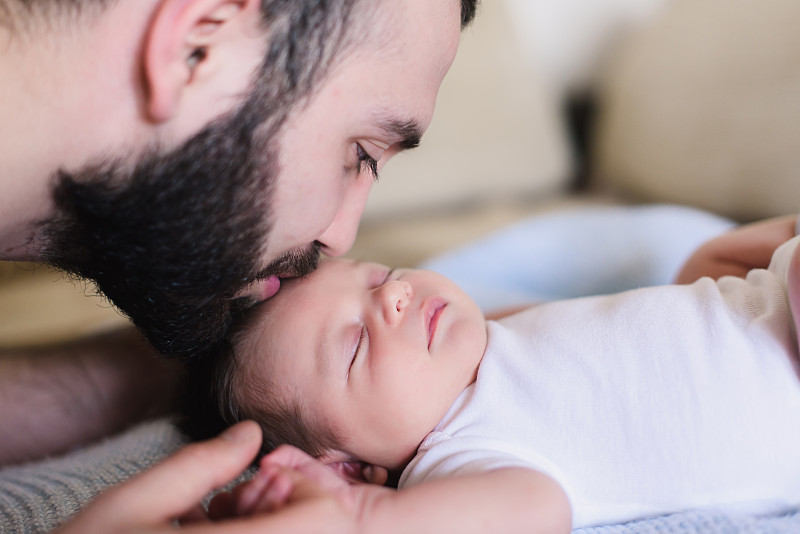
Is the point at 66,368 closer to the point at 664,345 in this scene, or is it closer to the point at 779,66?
the point at 664,345

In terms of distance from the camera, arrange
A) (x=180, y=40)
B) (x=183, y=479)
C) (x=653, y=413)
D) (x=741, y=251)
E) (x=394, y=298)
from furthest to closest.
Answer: (x=741, y=251) → (x=394, y=298) → (x=653, y=413) → (x=180, y=40) → (x=183, y=479)

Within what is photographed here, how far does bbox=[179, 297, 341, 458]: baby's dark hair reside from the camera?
0.95 metres

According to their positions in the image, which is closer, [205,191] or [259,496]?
[259,496]

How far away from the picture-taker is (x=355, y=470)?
1.00 meters

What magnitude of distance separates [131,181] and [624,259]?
3.56 feet

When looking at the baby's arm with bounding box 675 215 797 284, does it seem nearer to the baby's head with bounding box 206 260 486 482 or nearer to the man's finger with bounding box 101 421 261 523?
the baby's head with bounding box 206 260 486 482

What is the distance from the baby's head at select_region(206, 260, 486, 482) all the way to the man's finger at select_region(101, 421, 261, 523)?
25cm

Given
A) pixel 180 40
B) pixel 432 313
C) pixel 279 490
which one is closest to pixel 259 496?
pixel 279 490

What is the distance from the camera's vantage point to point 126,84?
0.78 metres

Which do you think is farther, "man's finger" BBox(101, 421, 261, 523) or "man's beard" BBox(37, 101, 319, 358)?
"man's beard" BBox(37, 101, 319, 358)

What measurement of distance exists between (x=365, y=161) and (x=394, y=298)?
0.66 feet

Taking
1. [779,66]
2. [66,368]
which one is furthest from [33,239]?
[779,66]

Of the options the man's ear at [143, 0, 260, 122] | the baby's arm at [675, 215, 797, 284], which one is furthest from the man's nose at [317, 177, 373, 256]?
the baby's arm at [675, 215, 797, 284]

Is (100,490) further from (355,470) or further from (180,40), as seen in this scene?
(180,40)
